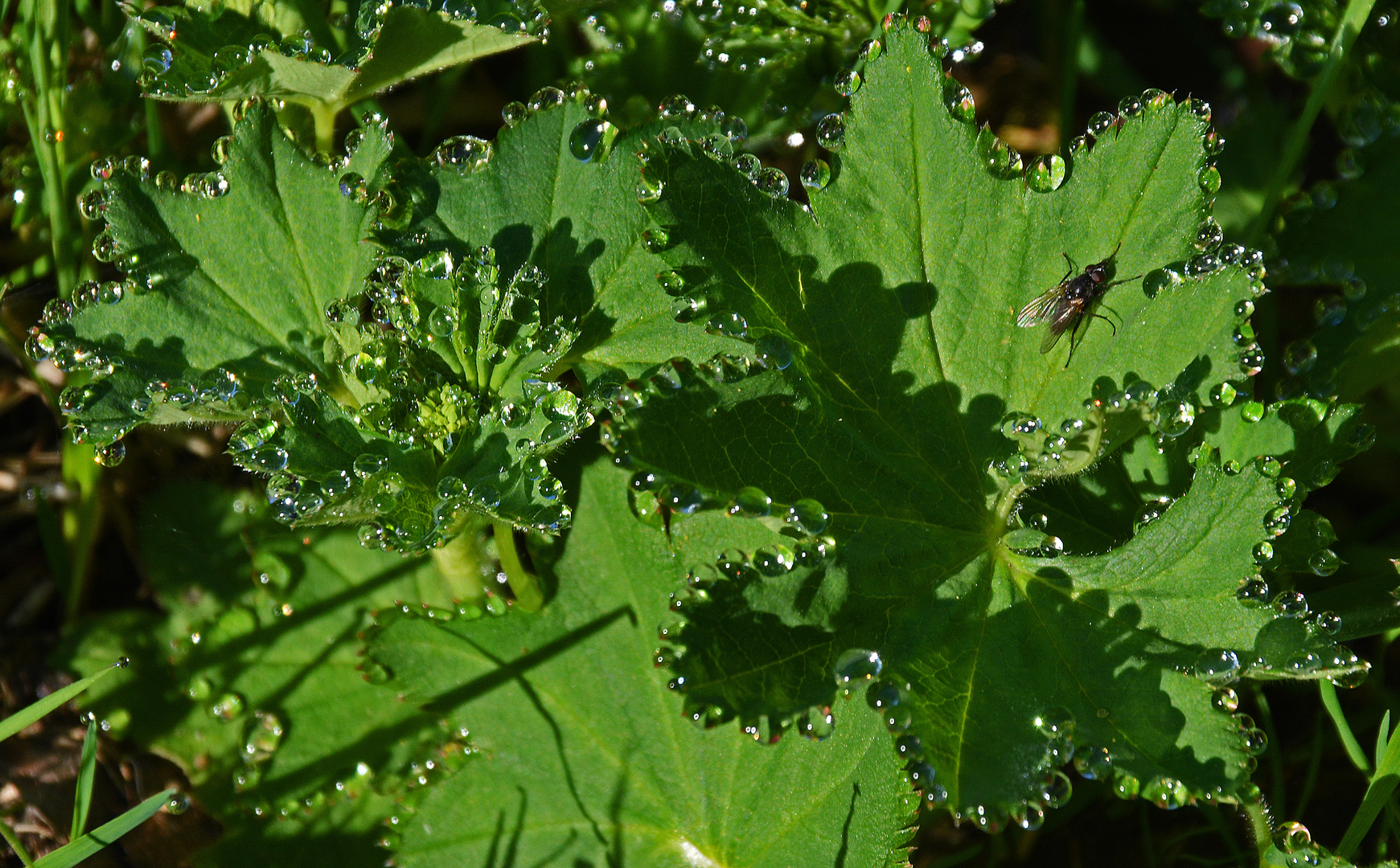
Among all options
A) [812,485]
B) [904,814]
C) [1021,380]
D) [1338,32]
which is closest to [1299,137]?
[1338,32]

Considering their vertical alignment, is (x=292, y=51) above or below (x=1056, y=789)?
above

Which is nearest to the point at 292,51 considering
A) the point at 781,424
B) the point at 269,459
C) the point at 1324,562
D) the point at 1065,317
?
the point at 269,459

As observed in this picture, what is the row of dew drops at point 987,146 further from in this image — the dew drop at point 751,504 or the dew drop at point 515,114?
the dew drop at point 751,504

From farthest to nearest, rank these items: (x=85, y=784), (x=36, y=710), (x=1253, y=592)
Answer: (x=85, y=784)
(x=36, y=710)
(x=1253, y=592)

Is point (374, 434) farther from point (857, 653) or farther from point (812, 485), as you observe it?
point (857, 653)

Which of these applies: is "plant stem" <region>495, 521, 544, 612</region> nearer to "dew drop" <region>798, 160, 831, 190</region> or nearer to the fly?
"dew drop" <region>798, 160, 831, 190</region>

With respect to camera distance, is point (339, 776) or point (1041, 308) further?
point (339, 776)

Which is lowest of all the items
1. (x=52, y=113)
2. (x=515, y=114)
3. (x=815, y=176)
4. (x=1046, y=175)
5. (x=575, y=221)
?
(x=1046, y=175)

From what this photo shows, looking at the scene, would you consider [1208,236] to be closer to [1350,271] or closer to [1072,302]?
[1072,302]
